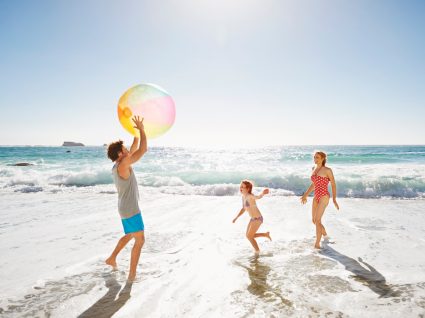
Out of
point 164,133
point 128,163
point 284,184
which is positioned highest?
point 164,133

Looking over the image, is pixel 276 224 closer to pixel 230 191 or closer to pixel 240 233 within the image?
pixel 240 233

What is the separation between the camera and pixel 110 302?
3.60m

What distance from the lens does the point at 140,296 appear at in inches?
147

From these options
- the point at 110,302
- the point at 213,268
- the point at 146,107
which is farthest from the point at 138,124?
the point at 213,268

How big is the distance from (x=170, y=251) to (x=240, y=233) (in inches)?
73.0

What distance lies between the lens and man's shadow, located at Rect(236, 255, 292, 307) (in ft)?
12.1

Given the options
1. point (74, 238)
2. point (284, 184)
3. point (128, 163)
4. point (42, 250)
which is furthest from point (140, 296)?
point (284, 184)

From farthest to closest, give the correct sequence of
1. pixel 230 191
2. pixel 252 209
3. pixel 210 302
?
pixel 230 191
pixel 252 209
pixel 210 302

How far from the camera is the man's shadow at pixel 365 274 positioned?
152 inches

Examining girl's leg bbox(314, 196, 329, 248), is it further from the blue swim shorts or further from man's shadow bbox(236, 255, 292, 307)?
the blue swim shorts

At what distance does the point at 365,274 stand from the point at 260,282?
165cm

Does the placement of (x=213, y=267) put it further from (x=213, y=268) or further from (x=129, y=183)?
(x=129, y=183)

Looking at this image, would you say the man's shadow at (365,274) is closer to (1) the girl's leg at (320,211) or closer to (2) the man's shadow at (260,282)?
(1) the girl's leg at (320,211)

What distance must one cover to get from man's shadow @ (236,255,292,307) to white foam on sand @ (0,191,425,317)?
2 cm
